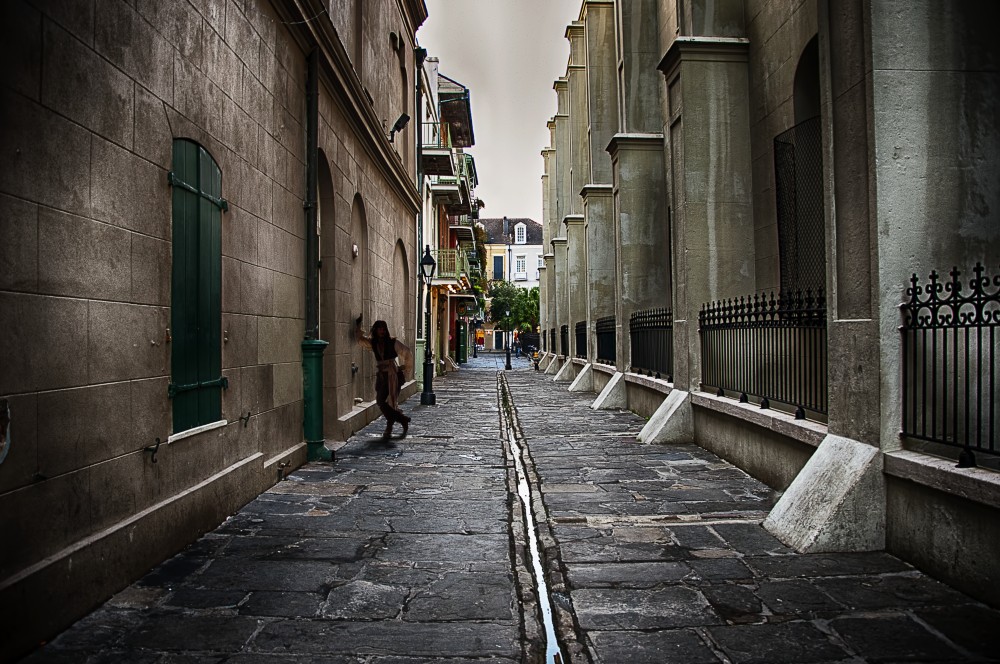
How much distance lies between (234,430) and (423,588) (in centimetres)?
294

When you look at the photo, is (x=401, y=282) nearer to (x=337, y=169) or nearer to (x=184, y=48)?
(x=337, y=169)

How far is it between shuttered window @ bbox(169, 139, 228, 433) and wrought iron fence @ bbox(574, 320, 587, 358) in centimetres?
1736

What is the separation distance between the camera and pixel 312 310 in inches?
348

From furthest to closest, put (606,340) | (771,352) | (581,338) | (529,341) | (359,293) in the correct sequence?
(529,341)
(581,338)
(606,340)
(359,293)
(771,352)

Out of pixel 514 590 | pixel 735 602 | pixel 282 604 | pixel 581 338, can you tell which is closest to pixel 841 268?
pixel 735 602

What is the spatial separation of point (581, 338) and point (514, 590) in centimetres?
1940

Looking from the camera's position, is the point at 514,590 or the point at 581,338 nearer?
the point at 514,590

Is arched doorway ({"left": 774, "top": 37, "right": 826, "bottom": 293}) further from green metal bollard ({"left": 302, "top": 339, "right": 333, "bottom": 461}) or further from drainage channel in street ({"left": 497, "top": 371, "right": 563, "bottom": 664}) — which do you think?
green metal bollard ({"left": 302, "top": 339, "right": 333, "bottom": 461})

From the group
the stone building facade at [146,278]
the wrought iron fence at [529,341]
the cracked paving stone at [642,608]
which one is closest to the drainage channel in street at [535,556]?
the cracked paving stone at [642,608]

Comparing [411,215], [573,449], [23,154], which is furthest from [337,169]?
[411,215]

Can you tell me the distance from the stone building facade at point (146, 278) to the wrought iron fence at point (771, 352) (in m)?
4.93

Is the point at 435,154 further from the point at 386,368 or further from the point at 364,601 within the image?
the point at 364,601

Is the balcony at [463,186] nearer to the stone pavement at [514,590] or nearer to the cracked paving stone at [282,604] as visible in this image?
the stone pavement at [514,590]

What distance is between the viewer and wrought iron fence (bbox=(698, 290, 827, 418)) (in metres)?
6.46
